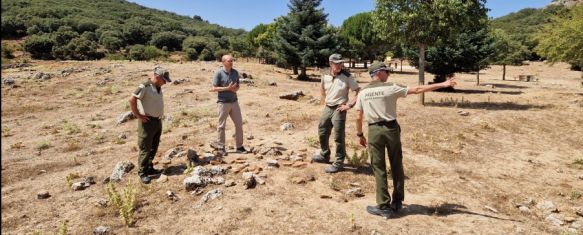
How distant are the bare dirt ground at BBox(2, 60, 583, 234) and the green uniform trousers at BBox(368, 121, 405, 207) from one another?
0.43m

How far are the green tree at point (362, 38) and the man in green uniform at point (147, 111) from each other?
4734 cm

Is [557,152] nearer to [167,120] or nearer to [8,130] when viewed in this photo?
[167,120]

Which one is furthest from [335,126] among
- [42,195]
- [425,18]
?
[425,18]

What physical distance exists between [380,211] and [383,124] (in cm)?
137

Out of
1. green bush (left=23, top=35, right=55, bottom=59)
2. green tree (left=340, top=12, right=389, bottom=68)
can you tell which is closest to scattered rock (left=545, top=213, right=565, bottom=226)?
green tree (left=340, top=12, right=389, bottom=68)

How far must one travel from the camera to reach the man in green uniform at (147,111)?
25.2 ft

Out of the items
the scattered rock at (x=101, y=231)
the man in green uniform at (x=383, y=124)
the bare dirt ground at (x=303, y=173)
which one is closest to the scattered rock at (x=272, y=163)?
the bare dirt ground at (x=303, y=173)

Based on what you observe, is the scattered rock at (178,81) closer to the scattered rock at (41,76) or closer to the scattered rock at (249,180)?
the scattered rock at (41,76)

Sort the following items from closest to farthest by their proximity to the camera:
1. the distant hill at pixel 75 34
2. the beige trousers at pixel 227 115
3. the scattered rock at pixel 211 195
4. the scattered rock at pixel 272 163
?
1. the scattered rock at pixel 211 195
2. the scattered rock at pixel 272 163
3. the beige trousers at pixel 227 115
4. the distant hill at pixel 75 34

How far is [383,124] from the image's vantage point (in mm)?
6160

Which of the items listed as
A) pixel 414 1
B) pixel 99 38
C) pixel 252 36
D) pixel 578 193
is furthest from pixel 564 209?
pixel 99 38

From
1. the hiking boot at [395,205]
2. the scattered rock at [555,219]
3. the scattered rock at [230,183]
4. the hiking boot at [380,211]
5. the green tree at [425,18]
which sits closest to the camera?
the hiking boot at [380,211]

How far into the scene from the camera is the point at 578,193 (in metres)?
8.52

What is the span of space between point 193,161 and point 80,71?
24.6m
